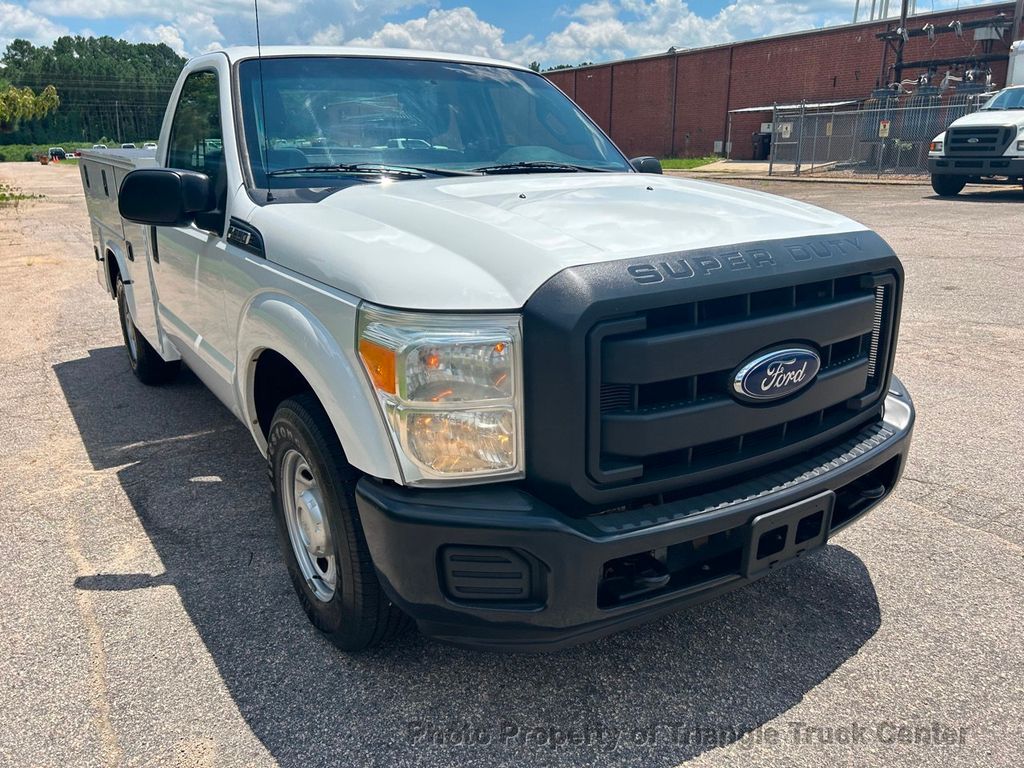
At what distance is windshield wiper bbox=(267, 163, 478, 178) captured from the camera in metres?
3.21

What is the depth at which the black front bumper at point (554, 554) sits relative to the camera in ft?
6.95

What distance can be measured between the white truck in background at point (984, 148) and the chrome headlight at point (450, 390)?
16692 mm

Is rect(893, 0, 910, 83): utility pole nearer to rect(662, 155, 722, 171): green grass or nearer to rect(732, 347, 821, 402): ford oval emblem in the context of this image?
rect(662, 155, 722, 171): green grass

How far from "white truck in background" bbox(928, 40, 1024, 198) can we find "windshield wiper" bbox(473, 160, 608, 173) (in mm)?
14904

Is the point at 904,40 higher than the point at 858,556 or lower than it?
higher

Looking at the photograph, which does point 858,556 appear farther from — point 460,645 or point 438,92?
point 438,92

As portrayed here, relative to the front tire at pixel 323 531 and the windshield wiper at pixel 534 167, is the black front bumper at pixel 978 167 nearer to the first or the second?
the windshield wiper at pixel 534 167

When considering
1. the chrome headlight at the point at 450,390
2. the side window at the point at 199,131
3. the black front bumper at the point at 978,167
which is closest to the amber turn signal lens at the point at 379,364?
the chrome headlight at the point at 450,390

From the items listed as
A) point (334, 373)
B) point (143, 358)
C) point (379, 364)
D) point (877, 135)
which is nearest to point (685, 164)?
point (877, 135)

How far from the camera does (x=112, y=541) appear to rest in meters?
3.60

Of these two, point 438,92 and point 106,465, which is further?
point 106,465

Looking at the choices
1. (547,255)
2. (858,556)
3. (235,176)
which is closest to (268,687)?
(547,255)

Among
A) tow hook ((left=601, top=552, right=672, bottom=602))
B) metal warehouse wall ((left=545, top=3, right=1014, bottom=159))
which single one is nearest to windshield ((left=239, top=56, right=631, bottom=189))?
tow hook ((left=601, top=552, right=672, bottom=602))

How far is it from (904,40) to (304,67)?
3275 centimetres
